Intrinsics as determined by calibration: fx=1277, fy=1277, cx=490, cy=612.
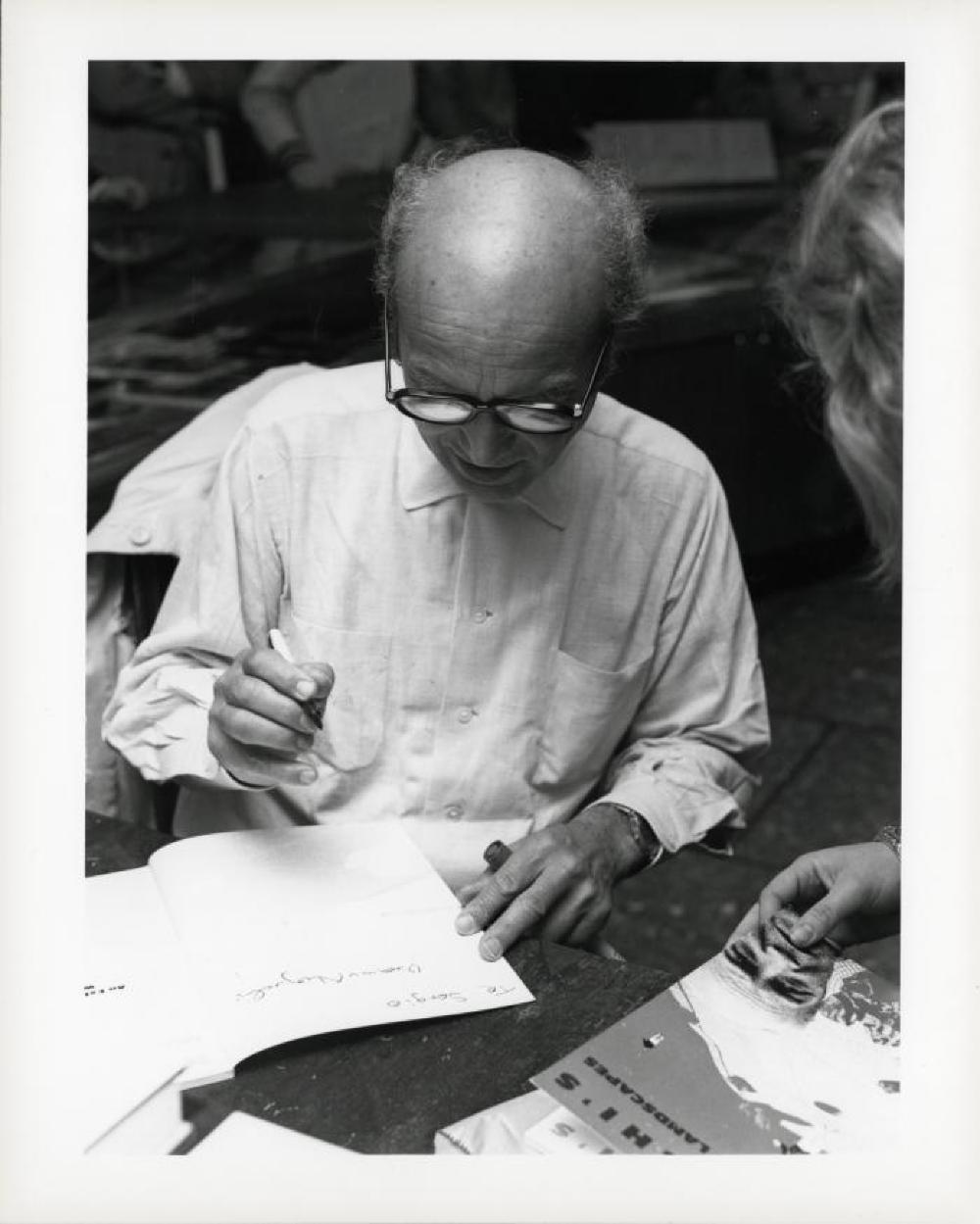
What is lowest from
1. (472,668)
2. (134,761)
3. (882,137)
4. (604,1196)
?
(604,1196)

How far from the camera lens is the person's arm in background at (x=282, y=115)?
1.73 meters

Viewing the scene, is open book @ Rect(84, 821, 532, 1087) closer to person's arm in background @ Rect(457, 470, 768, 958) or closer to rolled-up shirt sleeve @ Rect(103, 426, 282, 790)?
rolled-up shirt sleeve @ Rect(103, 426, 282, 790)

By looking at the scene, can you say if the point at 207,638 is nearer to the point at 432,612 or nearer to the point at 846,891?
the point at 432,612

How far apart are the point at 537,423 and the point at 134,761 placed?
65 centimetres

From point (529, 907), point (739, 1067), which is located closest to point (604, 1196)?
point (739, 1067)

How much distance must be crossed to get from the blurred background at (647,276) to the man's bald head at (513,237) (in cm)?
16

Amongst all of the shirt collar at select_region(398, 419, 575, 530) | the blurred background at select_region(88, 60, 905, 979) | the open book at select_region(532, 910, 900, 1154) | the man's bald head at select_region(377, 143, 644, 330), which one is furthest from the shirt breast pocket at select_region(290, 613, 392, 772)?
the open book at select_region(532, 910, 900, 1154)

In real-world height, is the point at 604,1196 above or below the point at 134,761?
below

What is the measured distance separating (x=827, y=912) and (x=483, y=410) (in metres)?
0.63

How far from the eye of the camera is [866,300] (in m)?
1.63

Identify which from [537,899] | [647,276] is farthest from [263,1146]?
[647,276]

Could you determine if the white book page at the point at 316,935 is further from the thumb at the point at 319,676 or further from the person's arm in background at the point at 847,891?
the person's arm in background at the point at 847,891

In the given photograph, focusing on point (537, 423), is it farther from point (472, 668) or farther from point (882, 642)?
point (882, 642)

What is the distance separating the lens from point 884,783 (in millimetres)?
3381
